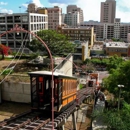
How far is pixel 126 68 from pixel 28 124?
308 inches

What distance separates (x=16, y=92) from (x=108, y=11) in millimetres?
108898

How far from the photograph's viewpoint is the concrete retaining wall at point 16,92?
15.3 m

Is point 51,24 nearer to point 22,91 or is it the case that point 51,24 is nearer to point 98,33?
point 98,33

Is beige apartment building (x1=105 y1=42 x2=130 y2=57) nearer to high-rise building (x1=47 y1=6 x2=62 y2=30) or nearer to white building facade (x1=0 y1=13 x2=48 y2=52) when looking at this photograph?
white building facade (x1=0 y1=13 x2=48 y2=52)

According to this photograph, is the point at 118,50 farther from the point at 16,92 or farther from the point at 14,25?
the point at 16,92

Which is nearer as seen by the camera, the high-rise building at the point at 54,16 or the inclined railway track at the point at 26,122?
the inclined railway track at the point at 26,122

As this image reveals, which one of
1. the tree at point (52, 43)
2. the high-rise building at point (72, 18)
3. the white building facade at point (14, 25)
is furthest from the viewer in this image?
the high-rise building at point (72, 18)

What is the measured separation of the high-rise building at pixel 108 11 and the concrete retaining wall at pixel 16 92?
356ft

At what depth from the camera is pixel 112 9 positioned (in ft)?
377

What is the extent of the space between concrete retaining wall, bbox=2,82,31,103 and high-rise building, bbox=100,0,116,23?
108358 mm

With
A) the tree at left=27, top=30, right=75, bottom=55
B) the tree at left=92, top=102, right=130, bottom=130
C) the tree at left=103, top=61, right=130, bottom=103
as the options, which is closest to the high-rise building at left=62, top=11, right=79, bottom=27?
the tree at left=27, top=30, right=75, bottom=55

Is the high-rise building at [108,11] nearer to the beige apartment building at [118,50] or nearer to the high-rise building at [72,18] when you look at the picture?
the high-rise building at [72,18]

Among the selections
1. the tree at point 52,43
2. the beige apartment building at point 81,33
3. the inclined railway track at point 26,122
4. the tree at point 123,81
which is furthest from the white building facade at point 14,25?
the inclined railway track at point 26,122

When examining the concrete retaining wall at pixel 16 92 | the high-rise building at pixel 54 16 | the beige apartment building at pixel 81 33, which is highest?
the high-rise building at pixel 54 16
